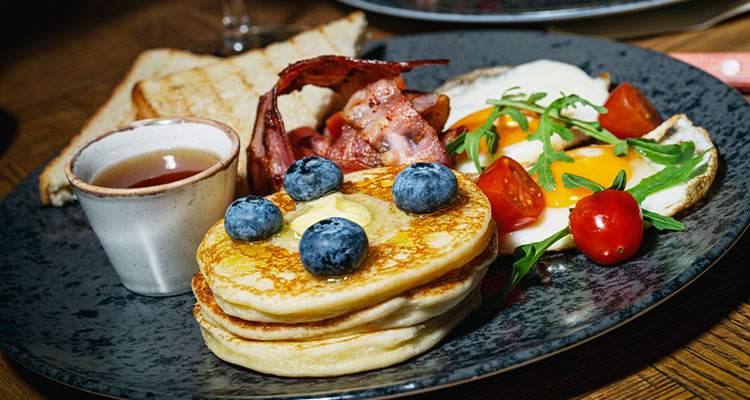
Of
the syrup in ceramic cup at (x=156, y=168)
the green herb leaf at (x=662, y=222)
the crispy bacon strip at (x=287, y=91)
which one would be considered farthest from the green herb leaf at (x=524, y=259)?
the syrup in ceramic cup at (x=156, y=168)

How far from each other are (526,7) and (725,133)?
59.5 inches

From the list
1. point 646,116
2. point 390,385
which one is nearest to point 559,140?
point 646,116

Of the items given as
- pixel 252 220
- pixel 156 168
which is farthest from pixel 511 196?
pixel 156 168

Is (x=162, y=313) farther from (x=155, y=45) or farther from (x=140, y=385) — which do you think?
(x=155, y=45)

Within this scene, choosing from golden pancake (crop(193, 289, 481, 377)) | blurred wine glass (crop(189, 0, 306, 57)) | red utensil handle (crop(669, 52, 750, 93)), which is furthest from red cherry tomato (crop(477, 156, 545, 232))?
blurred wine glass (crop(189, 0, 306, 57))

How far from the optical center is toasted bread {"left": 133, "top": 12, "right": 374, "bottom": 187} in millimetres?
2775

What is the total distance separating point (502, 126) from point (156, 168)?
122 cm

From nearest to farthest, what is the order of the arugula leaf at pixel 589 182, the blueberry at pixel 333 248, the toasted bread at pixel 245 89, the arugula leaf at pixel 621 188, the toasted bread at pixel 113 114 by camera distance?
the blueberry at pixel 333 248
the arugula leaf at pixel 621 188
the arugula leaf at pixel 589 182
the toasted bread at pixel 113 114
the toasted bread at pixel 245 89

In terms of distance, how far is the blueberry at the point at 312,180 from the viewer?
1.75 metres

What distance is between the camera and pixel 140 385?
150 cm

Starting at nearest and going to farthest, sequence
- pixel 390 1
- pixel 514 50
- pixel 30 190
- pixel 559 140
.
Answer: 1. pixel 559 140
2. pixel 30 190
3. pixel 514 50
4. pixel 390 1

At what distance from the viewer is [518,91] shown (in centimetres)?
263

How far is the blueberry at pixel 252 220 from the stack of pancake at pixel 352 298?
3 cm

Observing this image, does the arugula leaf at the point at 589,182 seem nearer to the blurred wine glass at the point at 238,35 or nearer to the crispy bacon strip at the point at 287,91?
the crispy bacon strip at the point at 287,91
